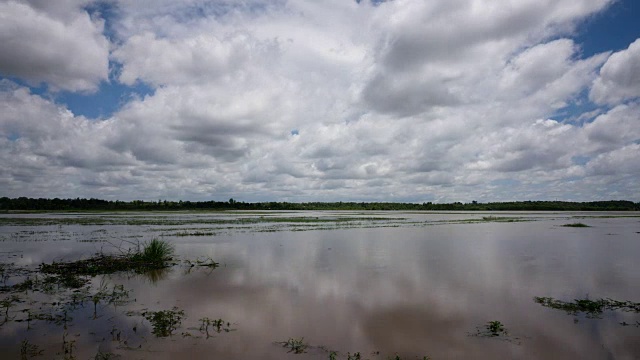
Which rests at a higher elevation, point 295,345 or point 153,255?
point 153,255

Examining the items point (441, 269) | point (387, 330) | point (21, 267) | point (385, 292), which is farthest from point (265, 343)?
point (21, 267)

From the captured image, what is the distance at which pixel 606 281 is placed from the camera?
15.2m

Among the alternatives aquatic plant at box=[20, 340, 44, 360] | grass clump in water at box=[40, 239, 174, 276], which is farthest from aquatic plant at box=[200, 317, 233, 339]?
grass clump in water at box=[40, 239, 174, 276]

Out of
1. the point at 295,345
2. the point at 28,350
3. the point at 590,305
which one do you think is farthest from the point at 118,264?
the point at 590,305

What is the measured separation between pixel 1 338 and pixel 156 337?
3.54m

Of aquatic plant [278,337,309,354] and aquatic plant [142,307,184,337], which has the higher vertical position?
aquatic plant [142,307,184,337]

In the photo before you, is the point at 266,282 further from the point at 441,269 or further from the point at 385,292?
the point at 441,269

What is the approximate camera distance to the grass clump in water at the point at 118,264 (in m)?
17.2

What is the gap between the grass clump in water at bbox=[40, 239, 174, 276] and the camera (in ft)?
56.6

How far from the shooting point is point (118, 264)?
1862 centimetres

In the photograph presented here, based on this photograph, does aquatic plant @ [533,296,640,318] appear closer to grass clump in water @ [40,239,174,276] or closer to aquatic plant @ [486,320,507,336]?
aquatic plant @ [486,320,507,336]

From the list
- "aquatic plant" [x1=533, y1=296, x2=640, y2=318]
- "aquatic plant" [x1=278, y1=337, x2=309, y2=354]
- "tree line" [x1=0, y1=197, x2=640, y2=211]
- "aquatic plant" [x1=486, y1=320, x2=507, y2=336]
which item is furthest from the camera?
"tree line" [x1=0, y1=197, x2=640, y2=211]

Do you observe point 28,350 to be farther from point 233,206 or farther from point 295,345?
point 233,206

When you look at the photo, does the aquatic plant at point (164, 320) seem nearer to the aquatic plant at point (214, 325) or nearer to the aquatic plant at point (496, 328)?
the aquatic plant at point (214, 325)
